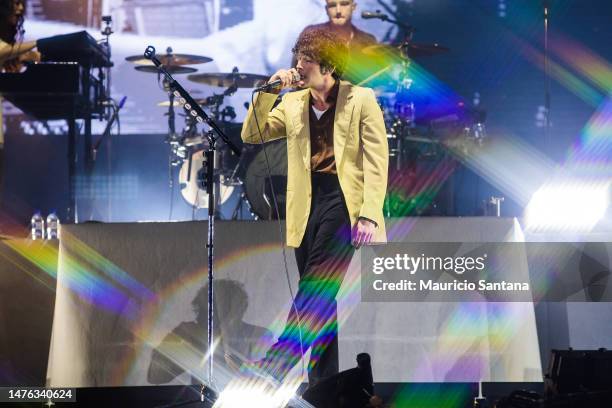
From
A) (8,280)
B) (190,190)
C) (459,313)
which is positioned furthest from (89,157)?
(459,313)

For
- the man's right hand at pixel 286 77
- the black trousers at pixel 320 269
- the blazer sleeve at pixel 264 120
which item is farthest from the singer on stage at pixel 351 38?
the man's right hand at pixel 286 77

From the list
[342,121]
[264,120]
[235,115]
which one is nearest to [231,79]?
[235,115]

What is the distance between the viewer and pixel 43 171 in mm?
10297

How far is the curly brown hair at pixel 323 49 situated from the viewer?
Answer: 466cm

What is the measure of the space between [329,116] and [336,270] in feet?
2.70

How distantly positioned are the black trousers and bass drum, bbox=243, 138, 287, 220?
1.71 metres

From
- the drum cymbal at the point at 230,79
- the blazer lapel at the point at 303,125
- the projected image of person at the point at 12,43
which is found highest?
the projected image of person at the point at 12,43

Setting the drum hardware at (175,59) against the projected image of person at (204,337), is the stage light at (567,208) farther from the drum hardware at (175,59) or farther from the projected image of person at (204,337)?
the drum hardware at (175,59)

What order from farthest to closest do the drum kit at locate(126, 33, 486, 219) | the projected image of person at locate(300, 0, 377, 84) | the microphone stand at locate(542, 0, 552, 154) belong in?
the microphone stand at locate(542, 0, 552, 154), the projected image of person at locate(300, 0, 377, 84), the drum kit at locate(126, 33, 486, 219)

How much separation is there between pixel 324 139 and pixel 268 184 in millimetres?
1831

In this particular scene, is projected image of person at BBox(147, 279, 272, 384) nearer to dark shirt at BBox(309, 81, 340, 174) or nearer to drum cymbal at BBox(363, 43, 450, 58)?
dark shirt at BBox(309, 81, 340, 174)

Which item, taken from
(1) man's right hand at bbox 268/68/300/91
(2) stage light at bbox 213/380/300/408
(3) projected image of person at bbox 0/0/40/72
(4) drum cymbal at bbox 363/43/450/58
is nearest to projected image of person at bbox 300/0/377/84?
(4) drum cymbal at bbox 363/43/450/58

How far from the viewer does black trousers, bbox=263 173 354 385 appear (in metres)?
4.71

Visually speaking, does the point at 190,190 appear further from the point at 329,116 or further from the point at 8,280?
the point at 329,116
